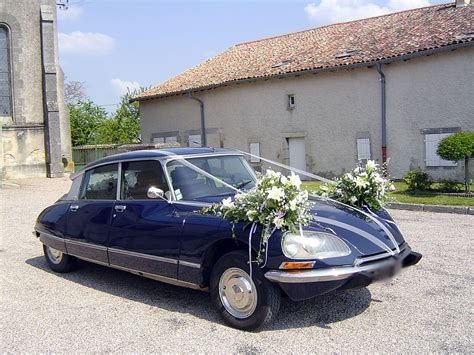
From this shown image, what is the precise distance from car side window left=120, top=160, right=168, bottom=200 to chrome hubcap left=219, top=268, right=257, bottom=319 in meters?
1.27

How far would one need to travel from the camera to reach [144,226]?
201 inches

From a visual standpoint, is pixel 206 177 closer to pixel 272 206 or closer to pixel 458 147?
pixel 272 206

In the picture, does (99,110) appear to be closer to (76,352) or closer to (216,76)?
(216,76)

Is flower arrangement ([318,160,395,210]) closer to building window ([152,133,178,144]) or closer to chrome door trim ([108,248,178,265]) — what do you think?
chrome door trim ([108,248,178,265])

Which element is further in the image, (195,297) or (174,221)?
(195,297)

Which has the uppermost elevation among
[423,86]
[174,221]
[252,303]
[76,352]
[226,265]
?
[423,86]

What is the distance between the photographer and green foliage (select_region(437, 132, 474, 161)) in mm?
12883

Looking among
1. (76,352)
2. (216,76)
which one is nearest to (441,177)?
(216,76)

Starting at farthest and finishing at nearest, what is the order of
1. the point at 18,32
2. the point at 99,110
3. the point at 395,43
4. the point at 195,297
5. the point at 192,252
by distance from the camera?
the point at 99,110
the point at 18,32
the point at 395,43
the point at 195,297
the point at 192,252

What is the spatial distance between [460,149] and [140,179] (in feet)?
33.2

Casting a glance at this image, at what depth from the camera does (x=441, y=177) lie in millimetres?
16969

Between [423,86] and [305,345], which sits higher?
[423,86]

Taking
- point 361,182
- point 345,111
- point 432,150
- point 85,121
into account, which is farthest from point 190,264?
point 85,121

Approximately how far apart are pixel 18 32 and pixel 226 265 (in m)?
23.2
